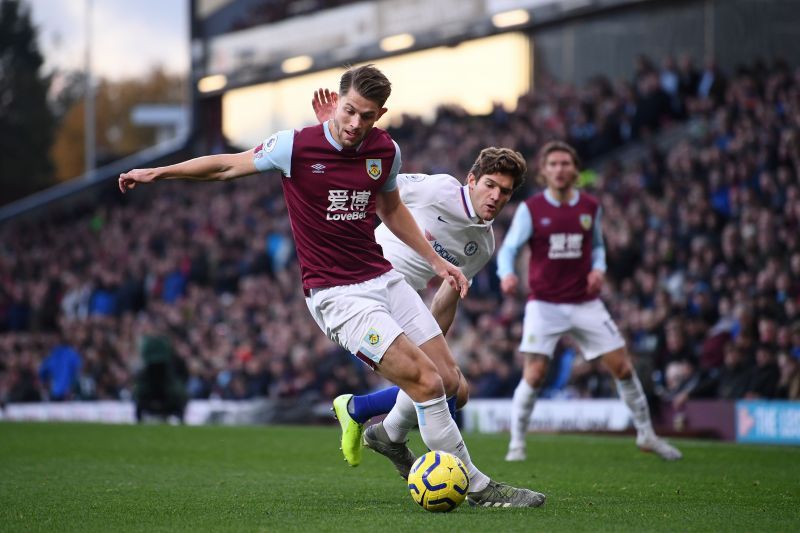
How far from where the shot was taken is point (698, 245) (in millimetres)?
18469

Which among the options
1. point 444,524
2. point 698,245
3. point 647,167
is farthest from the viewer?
point 647,167

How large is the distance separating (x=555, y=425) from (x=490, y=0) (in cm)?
1201

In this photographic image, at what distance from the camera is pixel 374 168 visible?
24.3ft

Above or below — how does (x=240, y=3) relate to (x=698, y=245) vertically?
above

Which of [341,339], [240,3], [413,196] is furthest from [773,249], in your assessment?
[240,3]

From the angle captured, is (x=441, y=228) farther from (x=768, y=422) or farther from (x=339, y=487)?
(x=768, y=422)

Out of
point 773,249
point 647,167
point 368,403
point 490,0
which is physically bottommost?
point 368,403

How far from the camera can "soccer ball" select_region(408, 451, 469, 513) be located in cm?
697

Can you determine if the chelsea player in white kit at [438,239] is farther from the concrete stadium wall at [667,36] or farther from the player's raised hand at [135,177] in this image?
the concrete stadium wall at [667,36]

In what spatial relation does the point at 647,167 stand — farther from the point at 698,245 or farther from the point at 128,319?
the point at 128,319

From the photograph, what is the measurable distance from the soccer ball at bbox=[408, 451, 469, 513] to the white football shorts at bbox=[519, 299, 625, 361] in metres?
4.57

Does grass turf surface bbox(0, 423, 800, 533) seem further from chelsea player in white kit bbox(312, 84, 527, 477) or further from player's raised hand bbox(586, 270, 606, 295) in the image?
player's raised hand bbox(586, 270, 606, 295)

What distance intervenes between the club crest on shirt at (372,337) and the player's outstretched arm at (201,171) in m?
1.13

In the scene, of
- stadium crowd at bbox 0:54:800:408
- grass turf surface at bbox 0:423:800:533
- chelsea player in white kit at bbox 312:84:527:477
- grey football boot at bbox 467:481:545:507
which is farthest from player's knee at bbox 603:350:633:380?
stadium crowd at bbox 0:54:800:408
